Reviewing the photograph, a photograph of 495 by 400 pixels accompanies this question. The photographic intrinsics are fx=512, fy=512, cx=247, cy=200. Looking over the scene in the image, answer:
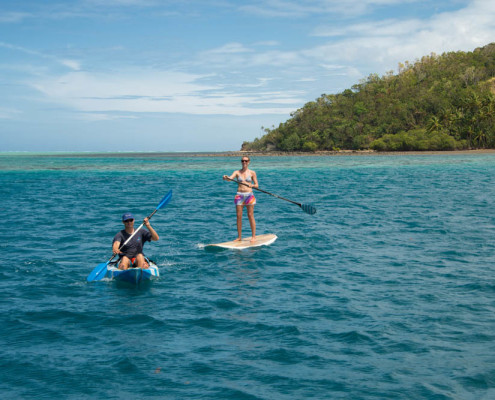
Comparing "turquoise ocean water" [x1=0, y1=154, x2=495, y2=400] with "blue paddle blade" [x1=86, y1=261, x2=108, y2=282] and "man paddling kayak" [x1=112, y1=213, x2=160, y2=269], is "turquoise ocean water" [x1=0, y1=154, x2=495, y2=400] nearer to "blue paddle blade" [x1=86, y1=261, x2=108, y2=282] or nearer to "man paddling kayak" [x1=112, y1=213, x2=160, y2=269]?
"blue paddle blade" [x1=86, y1=261, x2=108, y2=282]

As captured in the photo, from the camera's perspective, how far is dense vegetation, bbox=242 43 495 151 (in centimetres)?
12362

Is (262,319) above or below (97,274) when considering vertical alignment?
→ below

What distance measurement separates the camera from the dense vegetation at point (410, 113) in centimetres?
12362

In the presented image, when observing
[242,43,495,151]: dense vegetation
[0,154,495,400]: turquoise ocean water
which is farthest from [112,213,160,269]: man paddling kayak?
[242,43,495,151]: dense vegetation

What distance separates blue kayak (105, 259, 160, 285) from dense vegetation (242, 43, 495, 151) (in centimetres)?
12085

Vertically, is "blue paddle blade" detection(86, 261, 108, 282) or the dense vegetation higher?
the dense vegetation

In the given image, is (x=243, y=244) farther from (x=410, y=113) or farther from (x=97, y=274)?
(x=410, y=113)

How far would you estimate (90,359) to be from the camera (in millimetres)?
7418

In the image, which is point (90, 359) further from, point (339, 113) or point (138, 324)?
point (339, 113)

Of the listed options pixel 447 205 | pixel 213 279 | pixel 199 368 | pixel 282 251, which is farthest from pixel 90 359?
pixel 447 205

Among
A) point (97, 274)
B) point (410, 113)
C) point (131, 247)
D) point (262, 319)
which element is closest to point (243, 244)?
point (131, 247)

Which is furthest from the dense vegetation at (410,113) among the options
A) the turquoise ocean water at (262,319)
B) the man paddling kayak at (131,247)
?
the man paddling kayak at (131,247)

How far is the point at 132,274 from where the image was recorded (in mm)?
11117

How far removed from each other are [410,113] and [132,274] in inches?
5844
